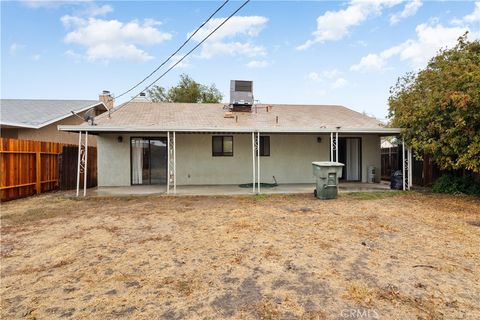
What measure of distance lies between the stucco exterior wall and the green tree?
3072 mm

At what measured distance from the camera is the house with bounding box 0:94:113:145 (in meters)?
13.1

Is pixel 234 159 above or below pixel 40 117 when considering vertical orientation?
below

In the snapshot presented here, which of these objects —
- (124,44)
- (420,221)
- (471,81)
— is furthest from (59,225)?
(124,44)

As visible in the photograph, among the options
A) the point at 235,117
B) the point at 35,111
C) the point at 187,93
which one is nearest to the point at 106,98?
the point at 35,111

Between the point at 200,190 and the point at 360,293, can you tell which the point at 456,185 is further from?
the point at 360,293

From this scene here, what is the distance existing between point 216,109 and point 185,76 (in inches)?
621

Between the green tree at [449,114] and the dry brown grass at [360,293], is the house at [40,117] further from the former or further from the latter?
the green tree at [449,114]

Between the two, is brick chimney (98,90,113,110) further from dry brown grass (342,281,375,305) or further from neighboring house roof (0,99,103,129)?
dry brown grass (342,281,375,305)

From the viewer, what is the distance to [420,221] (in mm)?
6637

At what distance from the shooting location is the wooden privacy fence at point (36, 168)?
30.8 feet

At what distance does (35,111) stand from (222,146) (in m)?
9.88

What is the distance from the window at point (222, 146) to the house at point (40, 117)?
6378 mm

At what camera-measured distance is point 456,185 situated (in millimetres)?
10719

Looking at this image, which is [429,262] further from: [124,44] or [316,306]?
[124,44]
